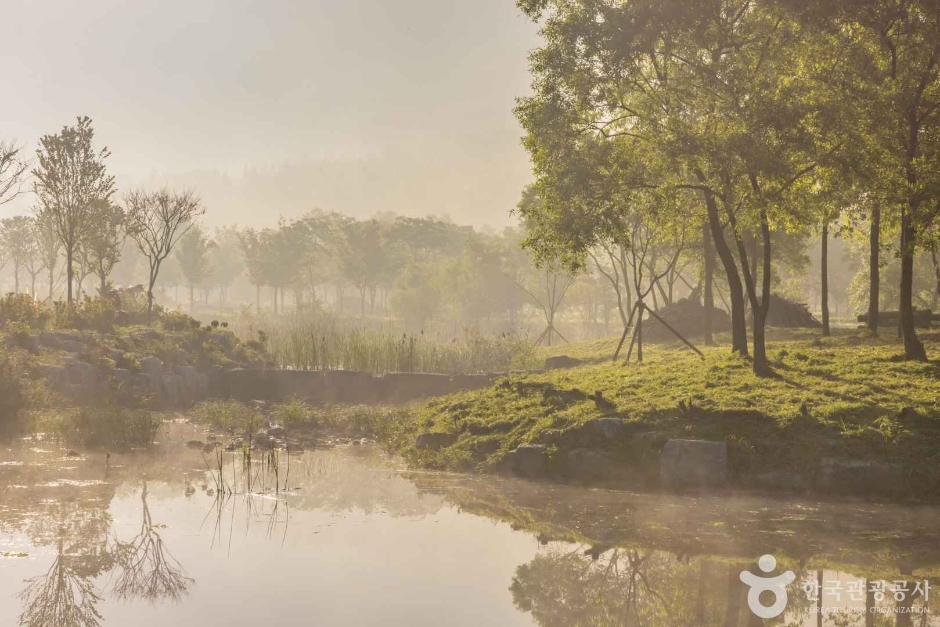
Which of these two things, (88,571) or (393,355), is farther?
(393,355)

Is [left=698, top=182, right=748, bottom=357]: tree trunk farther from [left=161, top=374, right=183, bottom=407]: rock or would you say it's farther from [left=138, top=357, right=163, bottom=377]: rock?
[left=138, top=357, right=163, bottom=377]: rock

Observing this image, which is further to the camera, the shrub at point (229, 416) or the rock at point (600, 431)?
the shrub at point (229, 416)

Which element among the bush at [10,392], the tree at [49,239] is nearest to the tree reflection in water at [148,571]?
the bush at [10,392]

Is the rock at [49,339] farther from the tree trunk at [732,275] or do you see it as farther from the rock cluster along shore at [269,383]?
the tree trunk at [732,275]

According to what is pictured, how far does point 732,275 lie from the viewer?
21.1 m

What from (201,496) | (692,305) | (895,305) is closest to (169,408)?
(201,496)

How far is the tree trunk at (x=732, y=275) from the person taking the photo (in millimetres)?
20672

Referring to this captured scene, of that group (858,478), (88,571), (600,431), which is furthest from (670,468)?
(88,571)

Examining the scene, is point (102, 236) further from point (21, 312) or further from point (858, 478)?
point (858, 478)

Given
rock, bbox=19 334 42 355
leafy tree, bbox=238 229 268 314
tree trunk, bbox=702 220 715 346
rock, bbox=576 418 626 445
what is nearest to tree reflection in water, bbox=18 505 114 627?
rock, bbox=576 418 626 445

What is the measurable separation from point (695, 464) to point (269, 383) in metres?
16.1

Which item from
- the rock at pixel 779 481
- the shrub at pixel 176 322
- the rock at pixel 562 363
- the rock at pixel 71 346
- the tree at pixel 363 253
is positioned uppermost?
the tree at pixel 363 253

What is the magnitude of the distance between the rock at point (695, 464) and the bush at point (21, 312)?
1966cm

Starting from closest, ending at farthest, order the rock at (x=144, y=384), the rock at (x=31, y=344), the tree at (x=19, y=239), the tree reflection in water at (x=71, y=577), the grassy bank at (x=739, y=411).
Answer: the tree reflection in water at (x=71, y=577), the grassy bank at (x=739, y=411), the rock at (x=31, y=344), the rock at (x=144, y=384), the tree at (x=19, y=239)
